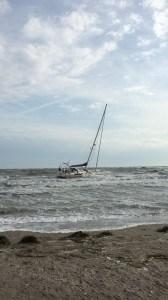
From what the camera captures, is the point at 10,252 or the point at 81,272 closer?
the point at 81,272

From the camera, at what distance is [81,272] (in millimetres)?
5738

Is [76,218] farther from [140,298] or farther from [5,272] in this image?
[140,298]

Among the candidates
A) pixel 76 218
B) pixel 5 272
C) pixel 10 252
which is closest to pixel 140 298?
pixel 5 272

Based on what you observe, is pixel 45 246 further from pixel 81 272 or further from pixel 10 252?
pixel 81 272

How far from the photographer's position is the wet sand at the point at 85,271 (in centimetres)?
492

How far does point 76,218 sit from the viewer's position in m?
14.9

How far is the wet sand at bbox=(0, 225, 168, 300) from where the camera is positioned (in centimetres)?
492

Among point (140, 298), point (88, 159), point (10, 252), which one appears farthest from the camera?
point (88, 159)

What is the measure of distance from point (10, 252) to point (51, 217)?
25.9 feet

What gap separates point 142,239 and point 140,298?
439 cm

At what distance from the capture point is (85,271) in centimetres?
579

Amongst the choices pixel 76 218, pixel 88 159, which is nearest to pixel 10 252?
pixel 76 218

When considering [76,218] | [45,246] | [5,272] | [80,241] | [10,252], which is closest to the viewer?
[5,272]

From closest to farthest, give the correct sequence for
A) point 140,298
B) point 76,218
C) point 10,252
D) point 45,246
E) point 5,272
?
point 140,298
point 5,272
point 10,252
point 45,246
point 76,218
